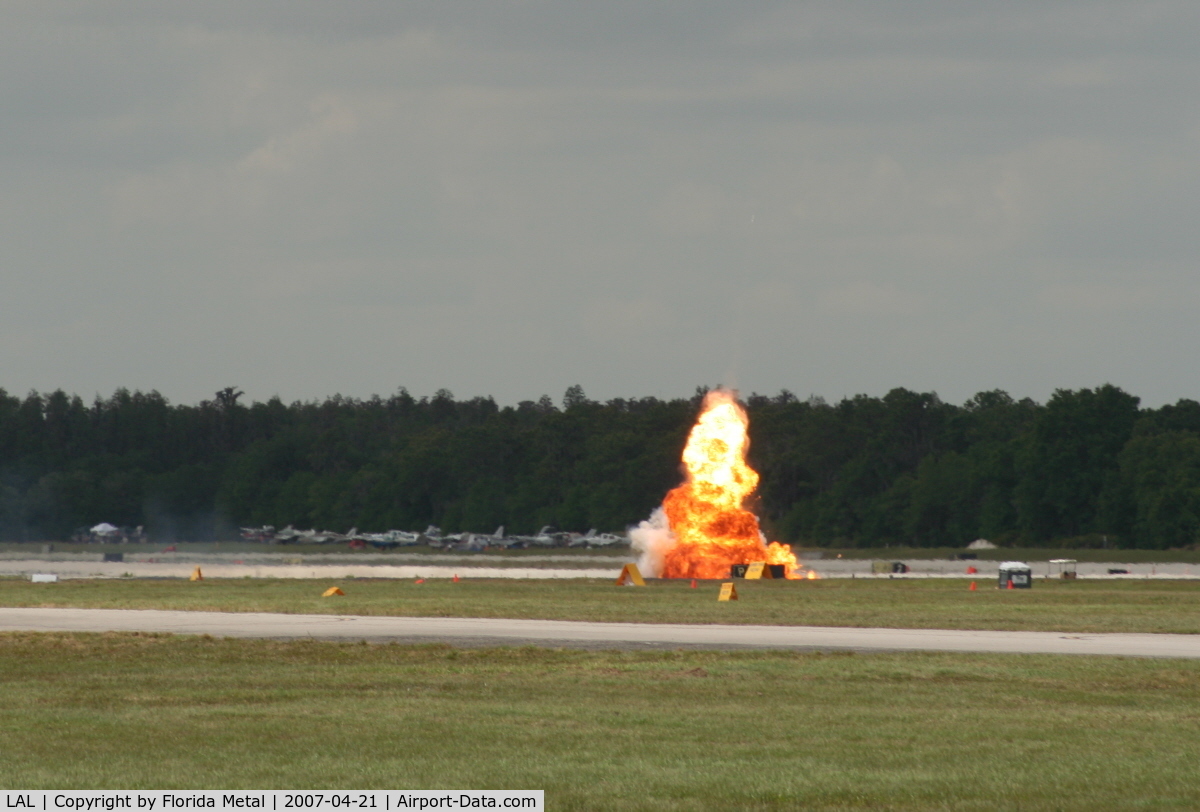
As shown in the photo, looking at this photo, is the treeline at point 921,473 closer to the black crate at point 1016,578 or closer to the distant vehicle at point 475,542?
the distant vehicle at point 475,542

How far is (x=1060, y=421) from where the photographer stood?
143375mm

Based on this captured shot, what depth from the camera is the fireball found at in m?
85.5

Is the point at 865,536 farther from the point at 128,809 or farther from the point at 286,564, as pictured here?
the point at 128,809

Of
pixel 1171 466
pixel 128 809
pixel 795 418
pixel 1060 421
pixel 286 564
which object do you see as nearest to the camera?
pixel 128 809

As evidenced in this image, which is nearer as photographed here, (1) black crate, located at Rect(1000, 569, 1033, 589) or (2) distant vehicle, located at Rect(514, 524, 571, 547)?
(1) black crate, located at Rect(1000, 569, 1033, 589)

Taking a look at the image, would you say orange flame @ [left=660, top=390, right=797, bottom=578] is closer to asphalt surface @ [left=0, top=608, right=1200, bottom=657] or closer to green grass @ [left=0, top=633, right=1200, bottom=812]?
asphalt surface @ [left=0, top=608, right=1200, bottom=657]

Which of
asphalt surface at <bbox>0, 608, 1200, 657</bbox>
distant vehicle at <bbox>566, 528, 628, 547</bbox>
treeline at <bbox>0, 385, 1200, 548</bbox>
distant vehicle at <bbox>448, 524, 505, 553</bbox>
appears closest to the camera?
asphalt surface at <bbox>0, 608, 1200, 657</bbox>

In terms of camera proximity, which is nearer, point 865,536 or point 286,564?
point 286,564

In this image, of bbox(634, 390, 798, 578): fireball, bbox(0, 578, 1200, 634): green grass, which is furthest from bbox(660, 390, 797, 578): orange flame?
bbox(0, 578, 1200, 634): green grass

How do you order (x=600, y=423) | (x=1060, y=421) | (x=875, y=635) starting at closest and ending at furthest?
(x=875, y=635) < (x=1060, y=421) < (x=600, y=423)

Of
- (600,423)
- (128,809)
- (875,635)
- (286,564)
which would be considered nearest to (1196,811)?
(128,809)

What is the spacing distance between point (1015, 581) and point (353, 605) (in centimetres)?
3268

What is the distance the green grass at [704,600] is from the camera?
4625 cm

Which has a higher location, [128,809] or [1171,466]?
[1171,466]
